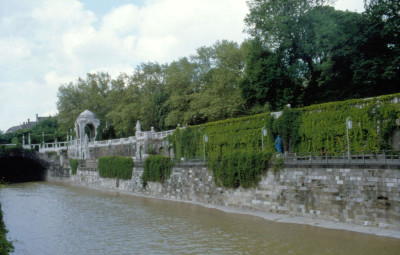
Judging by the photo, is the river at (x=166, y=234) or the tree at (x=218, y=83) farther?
the tree at (x=218, y=83)

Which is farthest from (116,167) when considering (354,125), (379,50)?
(379,50)

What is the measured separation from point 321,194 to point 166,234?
926cm

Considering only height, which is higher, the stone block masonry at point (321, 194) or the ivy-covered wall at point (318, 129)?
the ivy-covered wall at point (318, 129)

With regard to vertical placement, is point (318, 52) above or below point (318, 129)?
above

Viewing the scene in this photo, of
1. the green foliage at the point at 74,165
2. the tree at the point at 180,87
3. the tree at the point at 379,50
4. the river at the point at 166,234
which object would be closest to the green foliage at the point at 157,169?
the river at the point at 166,234

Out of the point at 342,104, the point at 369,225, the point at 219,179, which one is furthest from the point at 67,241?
the point at 342,104

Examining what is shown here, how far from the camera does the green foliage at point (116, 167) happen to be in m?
41.1

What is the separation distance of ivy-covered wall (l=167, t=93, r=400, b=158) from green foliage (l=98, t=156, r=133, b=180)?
9.09 m

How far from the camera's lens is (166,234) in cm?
2106

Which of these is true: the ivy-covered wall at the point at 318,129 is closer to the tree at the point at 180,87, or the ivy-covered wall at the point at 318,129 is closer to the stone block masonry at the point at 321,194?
the stone block masonry at the point at 321,194

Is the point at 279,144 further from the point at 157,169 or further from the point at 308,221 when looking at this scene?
the point at 157,169

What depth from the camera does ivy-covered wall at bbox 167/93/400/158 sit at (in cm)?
2275

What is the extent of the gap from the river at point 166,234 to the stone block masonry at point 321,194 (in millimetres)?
1315

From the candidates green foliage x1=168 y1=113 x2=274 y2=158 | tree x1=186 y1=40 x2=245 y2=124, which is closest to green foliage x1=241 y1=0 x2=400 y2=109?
tree x1=186 y1=40 x2=245 y2=124
